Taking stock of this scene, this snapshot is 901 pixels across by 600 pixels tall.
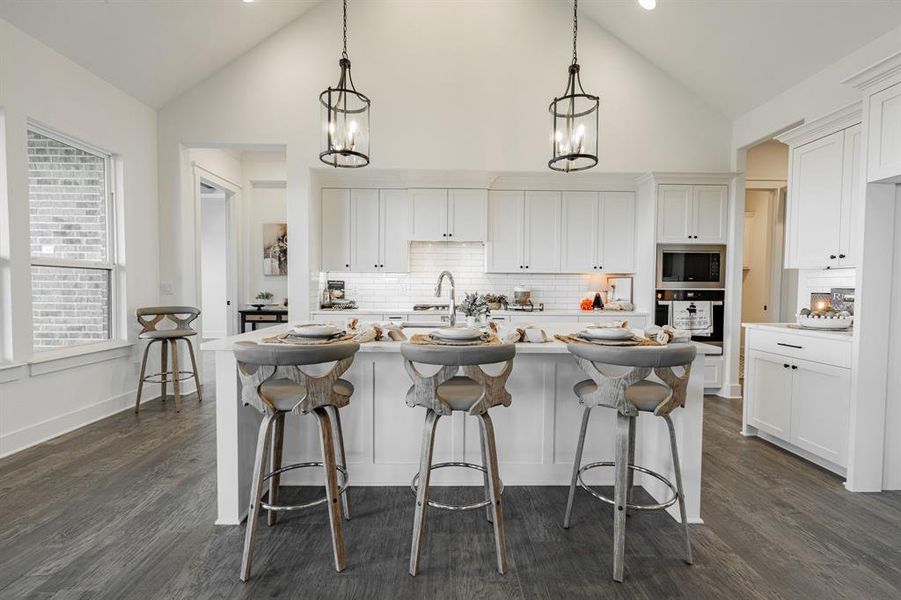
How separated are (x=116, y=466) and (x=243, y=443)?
4.61 ft

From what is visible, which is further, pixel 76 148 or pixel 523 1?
pixel 523 1

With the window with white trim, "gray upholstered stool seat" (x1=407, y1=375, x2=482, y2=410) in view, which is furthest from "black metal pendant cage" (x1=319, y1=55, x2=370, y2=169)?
the window with white trim

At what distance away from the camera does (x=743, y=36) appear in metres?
3.94

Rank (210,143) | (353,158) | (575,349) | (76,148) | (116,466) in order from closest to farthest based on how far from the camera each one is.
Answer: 1. (575,349)
2. (353,158)
3. (116,466)
4. (76,148)
5. (210,143)

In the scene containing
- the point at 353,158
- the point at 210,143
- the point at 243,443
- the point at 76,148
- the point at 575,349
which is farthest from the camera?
the point at 210,143

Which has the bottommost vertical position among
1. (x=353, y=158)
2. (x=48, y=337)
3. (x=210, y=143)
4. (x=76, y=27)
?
(x=48, y=337)

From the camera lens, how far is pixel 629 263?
5.35 meters

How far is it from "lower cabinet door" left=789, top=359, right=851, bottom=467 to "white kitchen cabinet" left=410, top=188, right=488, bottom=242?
10.9 feet

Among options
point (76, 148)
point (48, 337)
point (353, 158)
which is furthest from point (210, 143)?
point (353, 158)

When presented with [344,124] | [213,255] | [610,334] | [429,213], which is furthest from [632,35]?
[213,255]

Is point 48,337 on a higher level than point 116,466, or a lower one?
higher

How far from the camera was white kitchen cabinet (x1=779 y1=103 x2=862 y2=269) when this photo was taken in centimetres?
313

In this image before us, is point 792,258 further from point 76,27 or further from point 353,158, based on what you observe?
point 76,27

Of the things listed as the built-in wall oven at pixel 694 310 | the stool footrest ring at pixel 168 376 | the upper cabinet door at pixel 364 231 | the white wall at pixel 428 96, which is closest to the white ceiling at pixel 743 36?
the white wall at pixel 428 96
